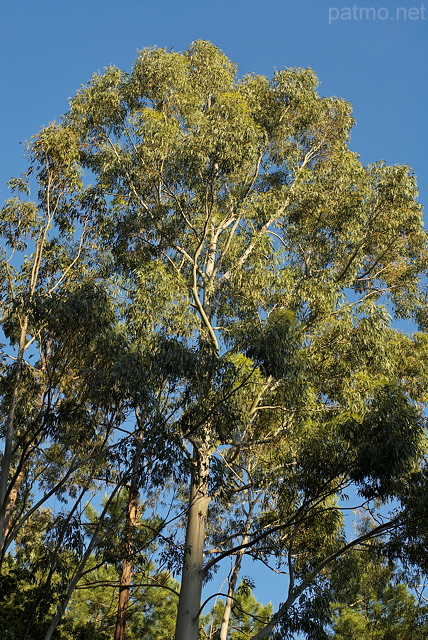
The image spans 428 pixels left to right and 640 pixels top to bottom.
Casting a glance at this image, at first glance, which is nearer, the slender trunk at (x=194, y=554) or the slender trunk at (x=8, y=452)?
the slender trunk at (x=8, y=452)

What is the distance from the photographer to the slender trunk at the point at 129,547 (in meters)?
10.2

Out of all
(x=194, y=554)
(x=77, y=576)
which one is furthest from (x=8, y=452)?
Result: (x=194, y=554)

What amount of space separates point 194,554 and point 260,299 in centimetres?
451

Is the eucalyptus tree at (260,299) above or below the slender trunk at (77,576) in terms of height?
above

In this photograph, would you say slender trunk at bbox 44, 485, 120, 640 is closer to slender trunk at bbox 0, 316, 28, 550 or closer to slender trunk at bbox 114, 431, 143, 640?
slender trunk at bbox 114, 431, 143, 640

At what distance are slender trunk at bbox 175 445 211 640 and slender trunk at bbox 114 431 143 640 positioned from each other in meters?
0.83

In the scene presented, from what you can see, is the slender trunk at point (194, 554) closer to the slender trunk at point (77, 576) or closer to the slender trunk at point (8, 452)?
the slender trunk at point (77, 576)

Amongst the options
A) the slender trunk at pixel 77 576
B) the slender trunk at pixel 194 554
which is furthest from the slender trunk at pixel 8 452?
the slender trunk at pixel 194 554

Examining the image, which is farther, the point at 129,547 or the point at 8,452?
the point at 129,547

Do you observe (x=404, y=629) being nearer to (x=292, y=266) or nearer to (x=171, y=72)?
(x=292, y=266)

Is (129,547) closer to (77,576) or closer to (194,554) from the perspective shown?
(194,554)

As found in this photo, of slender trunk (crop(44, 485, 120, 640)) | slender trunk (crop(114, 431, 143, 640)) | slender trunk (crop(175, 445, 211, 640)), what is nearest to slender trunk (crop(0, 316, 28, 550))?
slender trunk (crop(44, 485, 120, 640))

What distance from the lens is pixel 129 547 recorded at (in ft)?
35.8

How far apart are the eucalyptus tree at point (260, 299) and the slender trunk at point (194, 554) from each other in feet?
0.06
